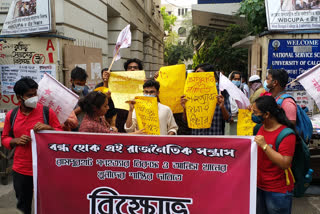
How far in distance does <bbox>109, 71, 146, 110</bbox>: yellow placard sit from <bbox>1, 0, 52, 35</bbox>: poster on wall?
9.54 feet

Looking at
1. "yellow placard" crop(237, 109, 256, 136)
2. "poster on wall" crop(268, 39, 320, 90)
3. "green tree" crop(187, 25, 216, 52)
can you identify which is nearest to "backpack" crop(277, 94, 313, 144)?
"yellow placard" crop(237, 109, 256, 136)

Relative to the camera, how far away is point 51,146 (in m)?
2.99

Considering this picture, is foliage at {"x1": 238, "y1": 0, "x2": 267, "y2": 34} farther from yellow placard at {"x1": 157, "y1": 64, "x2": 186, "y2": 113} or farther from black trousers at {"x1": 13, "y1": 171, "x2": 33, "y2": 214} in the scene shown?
black trousers at {"x1": 13, "y1": 171, "x2": 33, "y2": 214}

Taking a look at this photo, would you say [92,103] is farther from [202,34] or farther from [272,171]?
[202,34]

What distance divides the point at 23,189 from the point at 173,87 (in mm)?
2213

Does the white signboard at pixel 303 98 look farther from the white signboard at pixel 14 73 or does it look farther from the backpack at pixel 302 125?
the white signboard at pixel 14 73

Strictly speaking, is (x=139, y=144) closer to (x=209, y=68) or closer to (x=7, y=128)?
(x=7, y=128)

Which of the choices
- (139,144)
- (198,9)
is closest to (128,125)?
(139,144)

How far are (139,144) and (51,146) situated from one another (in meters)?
0.84

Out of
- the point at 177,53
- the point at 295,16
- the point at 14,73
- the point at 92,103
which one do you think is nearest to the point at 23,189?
the point at 92,103

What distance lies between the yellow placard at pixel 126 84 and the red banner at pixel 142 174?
137 centimetres

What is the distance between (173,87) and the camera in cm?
435

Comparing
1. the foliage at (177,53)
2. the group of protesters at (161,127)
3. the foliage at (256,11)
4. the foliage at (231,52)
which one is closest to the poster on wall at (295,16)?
the foliage at (256,11)

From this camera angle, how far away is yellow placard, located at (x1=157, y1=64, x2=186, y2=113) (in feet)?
14.2
